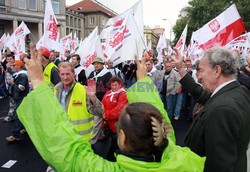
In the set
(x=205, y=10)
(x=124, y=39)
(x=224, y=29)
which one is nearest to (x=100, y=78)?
(x=124, y=39)

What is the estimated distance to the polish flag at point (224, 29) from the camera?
15.6ft

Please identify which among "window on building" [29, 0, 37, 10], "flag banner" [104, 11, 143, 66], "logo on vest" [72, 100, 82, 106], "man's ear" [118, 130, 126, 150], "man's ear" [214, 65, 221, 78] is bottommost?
"logo on vest" [72, 100, 82, 106]

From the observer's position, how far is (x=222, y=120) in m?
1.63

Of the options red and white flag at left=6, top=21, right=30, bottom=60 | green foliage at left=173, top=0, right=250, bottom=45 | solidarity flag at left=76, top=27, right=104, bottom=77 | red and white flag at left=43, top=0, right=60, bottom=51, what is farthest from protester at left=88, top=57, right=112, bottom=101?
green foliage at left=173, top=0, right=250, bottom=45

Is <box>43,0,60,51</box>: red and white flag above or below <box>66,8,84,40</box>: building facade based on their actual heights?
below

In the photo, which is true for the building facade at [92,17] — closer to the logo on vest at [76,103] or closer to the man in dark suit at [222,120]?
the logo on vest at [76,103]

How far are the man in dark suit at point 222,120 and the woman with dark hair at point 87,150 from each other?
42 cm

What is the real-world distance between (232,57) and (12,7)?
131 ft

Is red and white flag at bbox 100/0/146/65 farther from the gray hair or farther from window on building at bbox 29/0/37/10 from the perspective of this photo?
window on building at bbox 29/0/37/10

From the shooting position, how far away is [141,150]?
122cm

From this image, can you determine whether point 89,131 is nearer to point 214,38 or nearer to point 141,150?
point 141,150

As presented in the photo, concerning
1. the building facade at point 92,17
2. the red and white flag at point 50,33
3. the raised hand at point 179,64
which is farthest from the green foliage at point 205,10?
the building facade at point 92,17

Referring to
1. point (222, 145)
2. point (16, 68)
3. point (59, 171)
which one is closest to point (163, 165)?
point (59, 171)

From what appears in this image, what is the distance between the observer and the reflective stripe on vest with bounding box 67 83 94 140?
3.09m
